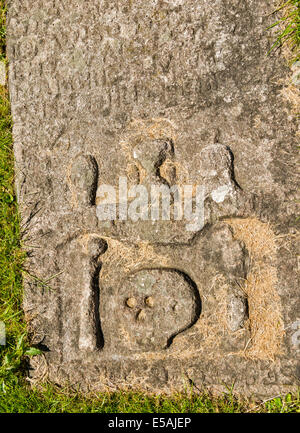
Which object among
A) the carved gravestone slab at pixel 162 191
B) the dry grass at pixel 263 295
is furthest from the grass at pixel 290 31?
the dry grass at pixel 263 295

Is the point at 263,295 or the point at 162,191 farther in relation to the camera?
the point at 162,191

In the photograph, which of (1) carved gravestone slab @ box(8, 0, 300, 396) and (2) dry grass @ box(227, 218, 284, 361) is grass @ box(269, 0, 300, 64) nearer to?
(1) carved gravestone slab @ box(8, 0, 300, 396)

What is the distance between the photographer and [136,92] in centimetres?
248

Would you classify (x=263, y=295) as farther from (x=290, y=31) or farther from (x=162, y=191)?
(x=290, y=31)

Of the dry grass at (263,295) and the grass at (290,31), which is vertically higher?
the grass at (290,31)

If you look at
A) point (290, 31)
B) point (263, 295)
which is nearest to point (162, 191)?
point (263, 295)

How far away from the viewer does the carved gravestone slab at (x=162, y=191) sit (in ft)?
7.54

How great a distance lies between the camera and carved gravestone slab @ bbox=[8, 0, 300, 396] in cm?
230

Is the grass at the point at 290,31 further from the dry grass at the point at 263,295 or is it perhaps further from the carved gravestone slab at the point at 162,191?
the dry grass at the point at 263,295

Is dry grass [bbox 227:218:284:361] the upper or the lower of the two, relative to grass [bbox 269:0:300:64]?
lower

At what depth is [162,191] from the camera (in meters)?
2.39

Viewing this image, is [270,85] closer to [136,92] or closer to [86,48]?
[136,92]

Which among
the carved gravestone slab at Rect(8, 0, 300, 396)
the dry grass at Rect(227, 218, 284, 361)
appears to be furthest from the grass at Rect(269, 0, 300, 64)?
the dry grass at Rect(227, 218, 284, 361)

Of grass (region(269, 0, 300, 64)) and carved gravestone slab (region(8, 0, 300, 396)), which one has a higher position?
grass (region(269, 0, 300, 64))
